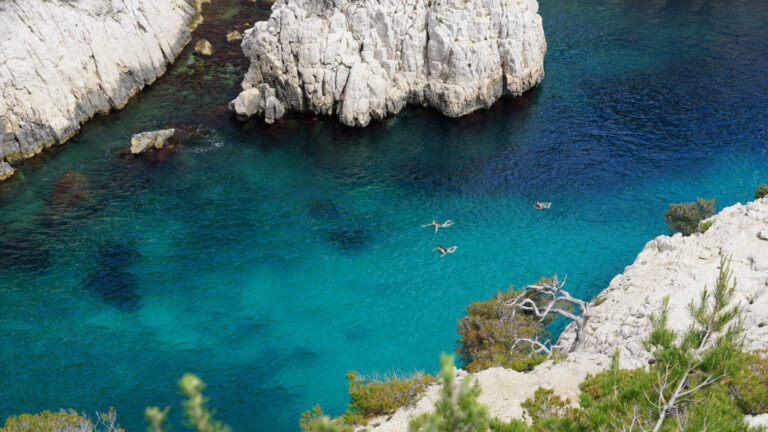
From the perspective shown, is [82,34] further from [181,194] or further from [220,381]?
[220,381]

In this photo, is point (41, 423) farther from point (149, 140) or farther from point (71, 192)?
point (149, 140)

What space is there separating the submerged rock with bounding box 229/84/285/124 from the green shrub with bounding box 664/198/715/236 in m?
40.3

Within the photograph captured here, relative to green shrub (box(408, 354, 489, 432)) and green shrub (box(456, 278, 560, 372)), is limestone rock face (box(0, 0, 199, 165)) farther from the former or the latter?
green shrub (box(408, 354, 489, 432))

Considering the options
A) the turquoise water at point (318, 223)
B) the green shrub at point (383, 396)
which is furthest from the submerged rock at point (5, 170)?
the green shrub at point (383, 396)

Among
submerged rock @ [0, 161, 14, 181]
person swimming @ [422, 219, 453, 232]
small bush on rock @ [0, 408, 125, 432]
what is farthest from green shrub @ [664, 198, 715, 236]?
submerged rock @ [0, 161, 14, 181]

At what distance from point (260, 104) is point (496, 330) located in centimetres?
Answer: 4186

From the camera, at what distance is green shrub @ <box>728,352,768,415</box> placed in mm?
19000

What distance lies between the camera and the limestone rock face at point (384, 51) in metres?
60.4

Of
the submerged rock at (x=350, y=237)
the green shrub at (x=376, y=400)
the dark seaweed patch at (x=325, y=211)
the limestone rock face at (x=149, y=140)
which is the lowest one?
the submerged rock at (x=350, y=237)

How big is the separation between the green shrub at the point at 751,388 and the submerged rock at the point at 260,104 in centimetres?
5120

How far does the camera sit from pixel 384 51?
61.3m

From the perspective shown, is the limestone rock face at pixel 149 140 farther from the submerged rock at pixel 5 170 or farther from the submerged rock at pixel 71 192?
the submerged rock at pixel 5 170

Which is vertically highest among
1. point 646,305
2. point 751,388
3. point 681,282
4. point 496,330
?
point 751,388

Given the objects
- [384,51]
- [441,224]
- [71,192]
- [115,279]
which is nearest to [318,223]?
[441,224]
